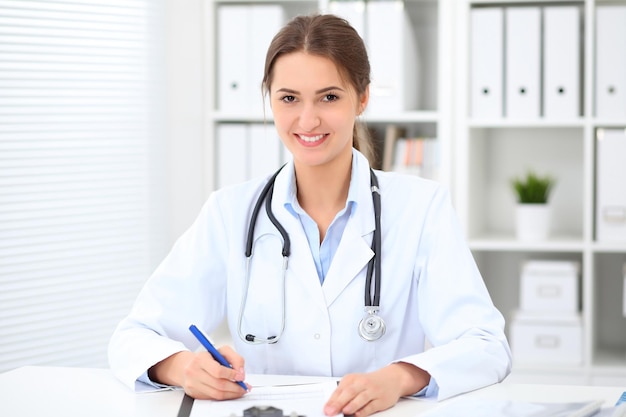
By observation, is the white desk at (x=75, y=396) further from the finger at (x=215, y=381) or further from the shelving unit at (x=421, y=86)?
the shelving unit at (x=421, y=86)

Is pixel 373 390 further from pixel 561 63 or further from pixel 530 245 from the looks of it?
pixel 561 63

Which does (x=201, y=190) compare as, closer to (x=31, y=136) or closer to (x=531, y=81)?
(x=31, y=136)

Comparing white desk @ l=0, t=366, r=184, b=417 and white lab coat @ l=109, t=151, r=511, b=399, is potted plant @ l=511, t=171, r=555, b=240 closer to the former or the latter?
white lab coat @ l=109, t=151, r=511, b=399

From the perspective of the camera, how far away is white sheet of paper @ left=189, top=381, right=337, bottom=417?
122 cm

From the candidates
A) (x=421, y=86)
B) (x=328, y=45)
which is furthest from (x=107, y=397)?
(x=421, y=86)

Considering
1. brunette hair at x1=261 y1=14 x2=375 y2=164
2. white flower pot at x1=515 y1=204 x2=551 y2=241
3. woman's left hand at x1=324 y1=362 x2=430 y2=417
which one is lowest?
woman's left hand at x1=324 y1=362 x2=430 y2=417

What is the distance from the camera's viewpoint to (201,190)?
2.98 meters

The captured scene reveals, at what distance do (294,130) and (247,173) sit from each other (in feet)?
4.57

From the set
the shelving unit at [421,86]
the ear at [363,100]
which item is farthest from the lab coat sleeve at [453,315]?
the shelving unit at [421,86]

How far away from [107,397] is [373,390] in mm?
438

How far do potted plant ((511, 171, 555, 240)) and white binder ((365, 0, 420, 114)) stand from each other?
0.51 meters

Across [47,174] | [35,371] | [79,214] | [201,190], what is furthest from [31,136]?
[35,371]

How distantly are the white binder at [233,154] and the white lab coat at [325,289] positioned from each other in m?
1.26

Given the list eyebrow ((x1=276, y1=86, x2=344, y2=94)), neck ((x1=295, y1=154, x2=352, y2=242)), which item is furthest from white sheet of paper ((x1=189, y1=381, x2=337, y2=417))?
eyebrow ((x1=276, y1=86, x2=344, y2=94))
